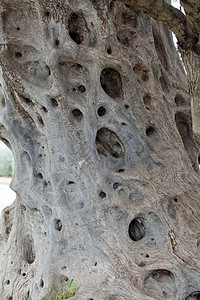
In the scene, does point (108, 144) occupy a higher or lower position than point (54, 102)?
lower

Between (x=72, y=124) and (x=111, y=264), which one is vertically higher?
(x=72, y=124)

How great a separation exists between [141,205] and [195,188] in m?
0.67

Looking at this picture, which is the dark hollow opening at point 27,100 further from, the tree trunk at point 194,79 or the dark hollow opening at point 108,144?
the tree trunk at point 194,79

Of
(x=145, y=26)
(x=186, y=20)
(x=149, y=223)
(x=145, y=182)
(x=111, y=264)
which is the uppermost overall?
(x=145, y=26)

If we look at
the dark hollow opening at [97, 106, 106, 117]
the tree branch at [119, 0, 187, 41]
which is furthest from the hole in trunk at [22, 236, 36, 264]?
the tree branch at [119, 0, 187, 41]

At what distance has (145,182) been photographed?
3.67m

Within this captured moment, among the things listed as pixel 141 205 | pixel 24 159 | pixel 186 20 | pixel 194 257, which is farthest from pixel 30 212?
pixel 186 20

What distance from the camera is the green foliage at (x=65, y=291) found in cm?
326

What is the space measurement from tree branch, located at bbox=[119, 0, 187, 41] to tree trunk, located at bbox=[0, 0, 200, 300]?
1.27 m

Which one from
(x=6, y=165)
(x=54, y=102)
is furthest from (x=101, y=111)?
(x=6, y=165)

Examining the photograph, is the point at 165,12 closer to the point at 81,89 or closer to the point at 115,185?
the point at 81,89

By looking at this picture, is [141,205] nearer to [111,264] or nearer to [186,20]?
[111,264]

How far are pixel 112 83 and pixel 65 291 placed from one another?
234 centimetres

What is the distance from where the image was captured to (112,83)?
416 centimetres
